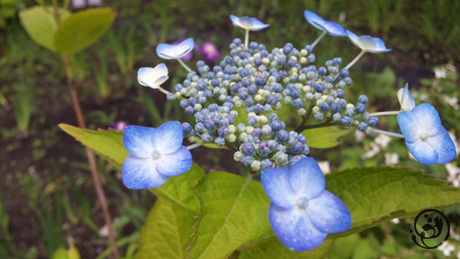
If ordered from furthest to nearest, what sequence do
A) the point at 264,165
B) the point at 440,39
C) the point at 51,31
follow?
the point at 440,39, the point at 51,31, the point at 264,165

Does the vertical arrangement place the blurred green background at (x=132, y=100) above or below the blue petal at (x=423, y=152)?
below

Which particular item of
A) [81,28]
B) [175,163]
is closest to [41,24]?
[81,28]

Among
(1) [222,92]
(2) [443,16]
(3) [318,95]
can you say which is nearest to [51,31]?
(1) [222,92]

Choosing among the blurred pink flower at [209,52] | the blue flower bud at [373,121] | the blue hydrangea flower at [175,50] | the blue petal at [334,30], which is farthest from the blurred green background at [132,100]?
the blue hydrangea flower at [175,50]

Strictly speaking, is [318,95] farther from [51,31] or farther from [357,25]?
[357,25]

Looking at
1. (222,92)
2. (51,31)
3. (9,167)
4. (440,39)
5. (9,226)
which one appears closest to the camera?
(222,92)

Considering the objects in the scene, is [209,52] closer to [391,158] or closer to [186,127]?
[391,158]

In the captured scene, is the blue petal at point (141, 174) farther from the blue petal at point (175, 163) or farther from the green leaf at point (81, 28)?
the green leaf at point (81, 28)
